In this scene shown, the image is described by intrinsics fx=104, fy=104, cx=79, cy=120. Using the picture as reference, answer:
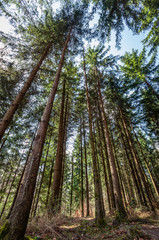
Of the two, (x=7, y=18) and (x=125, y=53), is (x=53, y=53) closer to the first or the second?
(x=7, y=18)

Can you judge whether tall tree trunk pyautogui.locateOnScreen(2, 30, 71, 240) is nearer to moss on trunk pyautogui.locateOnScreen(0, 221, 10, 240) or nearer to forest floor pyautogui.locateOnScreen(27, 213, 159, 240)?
moss on trunk pyautogui.locateOnScreen(0, 221, 10, 240)

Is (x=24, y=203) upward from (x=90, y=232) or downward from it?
upward

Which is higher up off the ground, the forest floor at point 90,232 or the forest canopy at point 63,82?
the forest canopy at point 63,82

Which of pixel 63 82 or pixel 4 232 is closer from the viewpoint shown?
pixel 4 232

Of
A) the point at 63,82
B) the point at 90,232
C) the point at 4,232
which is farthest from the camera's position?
the point at 63,82

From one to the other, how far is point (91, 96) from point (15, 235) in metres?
10.9

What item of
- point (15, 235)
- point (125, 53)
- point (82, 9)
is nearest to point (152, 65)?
point (125, 53)

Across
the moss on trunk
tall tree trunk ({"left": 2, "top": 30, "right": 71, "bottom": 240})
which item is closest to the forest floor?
tall tree trunk ({"left": 2, "top": 30, "right": 71, "bottom": 240})

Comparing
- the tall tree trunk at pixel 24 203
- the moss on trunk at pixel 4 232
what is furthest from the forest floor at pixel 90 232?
the moss on trunk at pixel 4 232

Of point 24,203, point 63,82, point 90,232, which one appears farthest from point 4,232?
point 63,82

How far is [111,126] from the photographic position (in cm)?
1365

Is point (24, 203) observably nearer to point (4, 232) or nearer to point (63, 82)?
Result: point (4, 232)

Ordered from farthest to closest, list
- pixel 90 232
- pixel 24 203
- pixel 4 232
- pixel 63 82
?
pixel 63 82 → pixel 90 232 → pixel 24 203 → pixel 4 232

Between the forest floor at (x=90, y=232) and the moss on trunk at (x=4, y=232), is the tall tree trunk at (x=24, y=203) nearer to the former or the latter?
the moss on trunk at (x=4, y=232)
